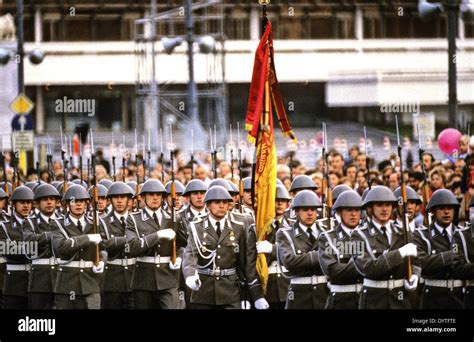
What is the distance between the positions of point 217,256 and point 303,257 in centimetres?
79

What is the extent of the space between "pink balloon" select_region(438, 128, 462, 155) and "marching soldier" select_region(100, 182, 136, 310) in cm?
294

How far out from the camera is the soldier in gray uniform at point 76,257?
1305 cm

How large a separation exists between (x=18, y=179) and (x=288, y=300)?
3.17 metres

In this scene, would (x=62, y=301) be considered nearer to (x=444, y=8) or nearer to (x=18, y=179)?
(x=18, y=179)

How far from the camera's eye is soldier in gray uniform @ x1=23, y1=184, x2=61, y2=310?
1317 cm

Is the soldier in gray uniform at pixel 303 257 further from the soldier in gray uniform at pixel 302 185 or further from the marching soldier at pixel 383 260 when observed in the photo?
the soldier in gray uniform at pixel 302 185

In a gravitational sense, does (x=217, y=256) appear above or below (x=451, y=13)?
below

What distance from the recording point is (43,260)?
13.4 m

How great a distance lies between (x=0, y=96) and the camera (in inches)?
504

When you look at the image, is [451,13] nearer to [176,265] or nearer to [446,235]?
[446,235]

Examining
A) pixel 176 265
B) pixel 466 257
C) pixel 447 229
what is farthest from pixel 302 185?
pixel 466 257

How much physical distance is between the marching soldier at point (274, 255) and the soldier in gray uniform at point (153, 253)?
127 centimetres

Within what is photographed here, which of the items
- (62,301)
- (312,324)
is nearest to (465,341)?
(312,324)

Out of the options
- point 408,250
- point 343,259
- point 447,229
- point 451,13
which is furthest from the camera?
point 451,13
